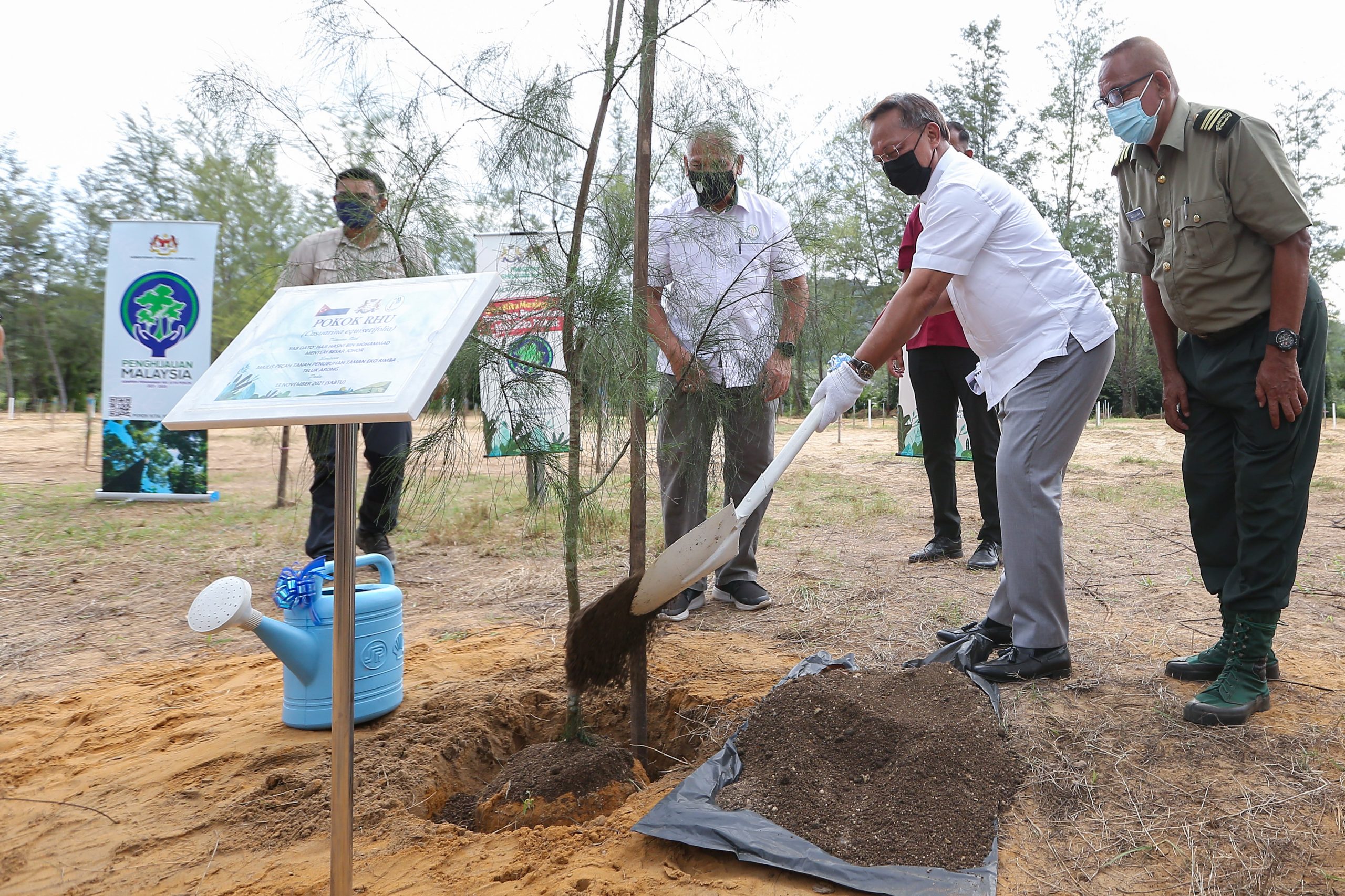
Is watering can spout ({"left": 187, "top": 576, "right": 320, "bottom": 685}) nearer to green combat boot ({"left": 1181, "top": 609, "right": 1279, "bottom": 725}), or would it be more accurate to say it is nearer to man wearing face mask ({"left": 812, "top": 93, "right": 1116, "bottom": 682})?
man wearing face mask ({"left": 812, "top": 93, "right": 1116, "bottom": 682})

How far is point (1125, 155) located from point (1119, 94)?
0.21 meters

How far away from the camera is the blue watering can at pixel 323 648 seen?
2.39 metres

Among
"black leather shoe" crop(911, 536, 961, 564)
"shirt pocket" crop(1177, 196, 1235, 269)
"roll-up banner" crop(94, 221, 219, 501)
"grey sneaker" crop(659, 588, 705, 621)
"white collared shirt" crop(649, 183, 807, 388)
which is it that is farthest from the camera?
"roll-up banner" crop(94, 221, 219, 501)

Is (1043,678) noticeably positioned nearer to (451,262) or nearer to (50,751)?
(451,262)

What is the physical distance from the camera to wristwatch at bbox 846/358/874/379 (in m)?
2.42

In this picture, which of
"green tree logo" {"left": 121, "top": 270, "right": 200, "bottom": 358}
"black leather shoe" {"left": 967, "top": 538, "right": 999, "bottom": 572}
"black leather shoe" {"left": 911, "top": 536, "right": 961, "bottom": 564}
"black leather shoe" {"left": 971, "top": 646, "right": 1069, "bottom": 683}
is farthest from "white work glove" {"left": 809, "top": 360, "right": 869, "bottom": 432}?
"green tree logo" {"left": 121, "top": 270, "right": 200, "bottom": 358}

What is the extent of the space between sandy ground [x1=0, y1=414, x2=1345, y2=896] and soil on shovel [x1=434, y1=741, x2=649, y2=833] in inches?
5.0

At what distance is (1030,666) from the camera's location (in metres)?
2.54

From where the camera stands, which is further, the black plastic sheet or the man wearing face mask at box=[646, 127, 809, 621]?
the man wearing face mask at box=[646, 127, 809, 621]

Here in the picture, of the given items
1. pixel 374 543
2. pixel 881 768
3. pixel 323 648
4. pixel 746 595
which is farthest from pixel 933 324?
pixel 374 543

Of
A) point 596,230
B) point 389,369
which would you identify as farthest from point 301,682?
point 596,230

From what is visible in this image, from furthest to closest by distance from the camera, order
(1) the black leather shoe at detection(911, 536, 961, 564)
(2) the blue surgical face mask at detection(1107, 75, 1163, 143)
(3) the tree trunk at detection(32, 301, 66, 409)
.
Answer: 1. (3) the tree trunk at detection(32, 301, 66, 409)
2. (1) the black leather shoe at detection(911, 536, 961, 564)
3. (2) the blue surgical face mask at detection(1107, 75, 1163, 143)

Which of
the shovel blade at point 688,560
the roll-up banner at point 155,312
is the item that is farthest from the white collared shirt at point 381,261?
the roll-up banner at point 155,312

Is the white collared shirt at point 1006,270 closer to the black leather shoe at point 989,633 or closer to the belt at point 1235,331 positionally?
the belt at point 1235,331
